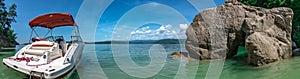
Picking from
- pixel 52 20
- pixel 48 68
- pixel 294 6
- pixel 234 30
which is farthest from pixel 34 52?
pixel 294 6

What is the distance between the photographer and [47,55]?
29.5 feet

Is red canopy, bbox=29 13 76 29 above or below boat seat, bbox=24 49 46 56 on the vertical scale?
above

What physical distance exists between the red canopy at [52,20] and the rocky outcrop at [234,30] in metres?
6.91

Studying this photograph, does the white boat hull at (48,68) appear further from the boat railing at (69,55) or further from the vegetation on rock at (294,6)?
the vegetation on rock at (294,6)

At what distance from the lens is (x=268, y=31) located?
12266mm

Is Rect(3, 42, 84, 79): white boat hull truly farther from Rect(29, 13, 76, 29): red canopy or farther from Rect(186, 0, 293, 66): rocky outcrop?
Rect(186, 0, 293, 66): rocky outcrop

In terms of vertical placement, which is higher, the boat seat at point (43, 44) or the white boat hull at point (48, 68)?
the boat seat at point (43, 44)

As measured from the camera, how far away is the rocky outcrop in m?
12.2

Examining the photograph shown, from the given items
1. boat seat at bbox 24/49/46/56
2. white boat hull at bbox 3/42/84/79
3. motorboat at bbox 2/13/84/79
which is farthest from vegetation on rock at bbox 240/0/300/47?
boat seat at bbox 24/49/46/56

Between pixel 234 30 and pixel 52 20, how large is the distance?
31.1 ft

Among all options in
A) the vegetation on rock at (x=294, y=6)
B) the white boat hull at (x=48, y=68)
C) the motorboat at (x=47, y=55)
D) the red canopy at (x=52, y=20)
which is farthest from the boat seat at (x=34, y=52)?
the vegetation on rock at (x=294, y=6)

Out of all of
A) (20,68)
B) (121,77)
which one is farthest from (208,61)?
(20,68)

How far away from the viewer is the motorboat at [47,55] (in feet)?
25.2

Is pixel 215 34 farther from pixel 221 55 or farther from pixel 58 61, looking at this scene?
pixel 58 61
